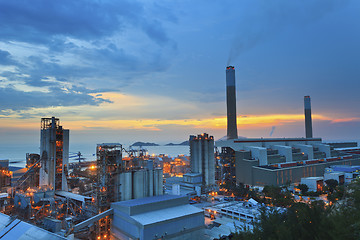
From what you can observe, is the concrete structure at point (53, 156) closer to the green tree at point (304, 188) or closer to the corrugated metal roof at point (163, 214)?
the corrugated metal roof at point (163, 214)

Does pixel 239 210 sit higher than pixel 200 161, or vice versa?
pixel 200 161

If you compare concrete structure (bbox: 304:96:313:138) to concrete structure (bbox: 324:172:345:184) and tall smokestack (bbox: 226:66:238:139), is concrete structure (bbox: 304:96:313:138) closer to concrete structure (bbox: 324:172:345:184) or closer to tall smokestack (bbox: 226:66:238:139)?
tall smokestack (bbox: 226:66:238:139)

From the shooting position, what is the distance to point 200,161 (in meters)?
65.7

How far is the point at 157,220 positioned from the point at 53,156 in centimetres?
3050

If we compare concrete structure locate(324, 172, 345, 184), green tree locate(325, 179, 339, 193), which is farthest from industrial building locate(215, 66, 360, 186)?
green tree locate(325, 179, 339, 193)

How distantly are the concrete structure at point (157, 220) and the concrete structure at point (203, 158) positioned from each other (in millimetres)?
29864

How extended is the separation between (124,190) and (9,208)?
22.5 meters

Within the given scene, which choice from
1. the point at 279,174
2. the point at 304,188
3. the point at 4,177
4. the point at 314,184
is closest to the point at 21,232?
the point at 4,177

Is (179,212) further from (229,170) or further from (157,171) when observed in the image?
(229,170)

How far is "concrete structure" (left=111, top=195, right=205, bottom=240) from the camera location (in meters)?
29.5

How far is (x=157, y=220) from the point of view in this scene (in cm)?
3025

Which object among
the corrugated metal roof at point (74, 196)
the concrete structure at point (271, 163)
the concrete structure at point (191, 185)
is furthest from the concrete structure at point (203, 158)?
the corrugated metal roof at point (74, 196)

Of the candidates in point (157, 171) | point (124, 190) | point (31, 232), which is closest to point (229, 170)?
point (157, 171)

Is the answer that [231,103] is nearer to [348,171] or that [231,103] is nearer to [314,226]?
[348,171]
